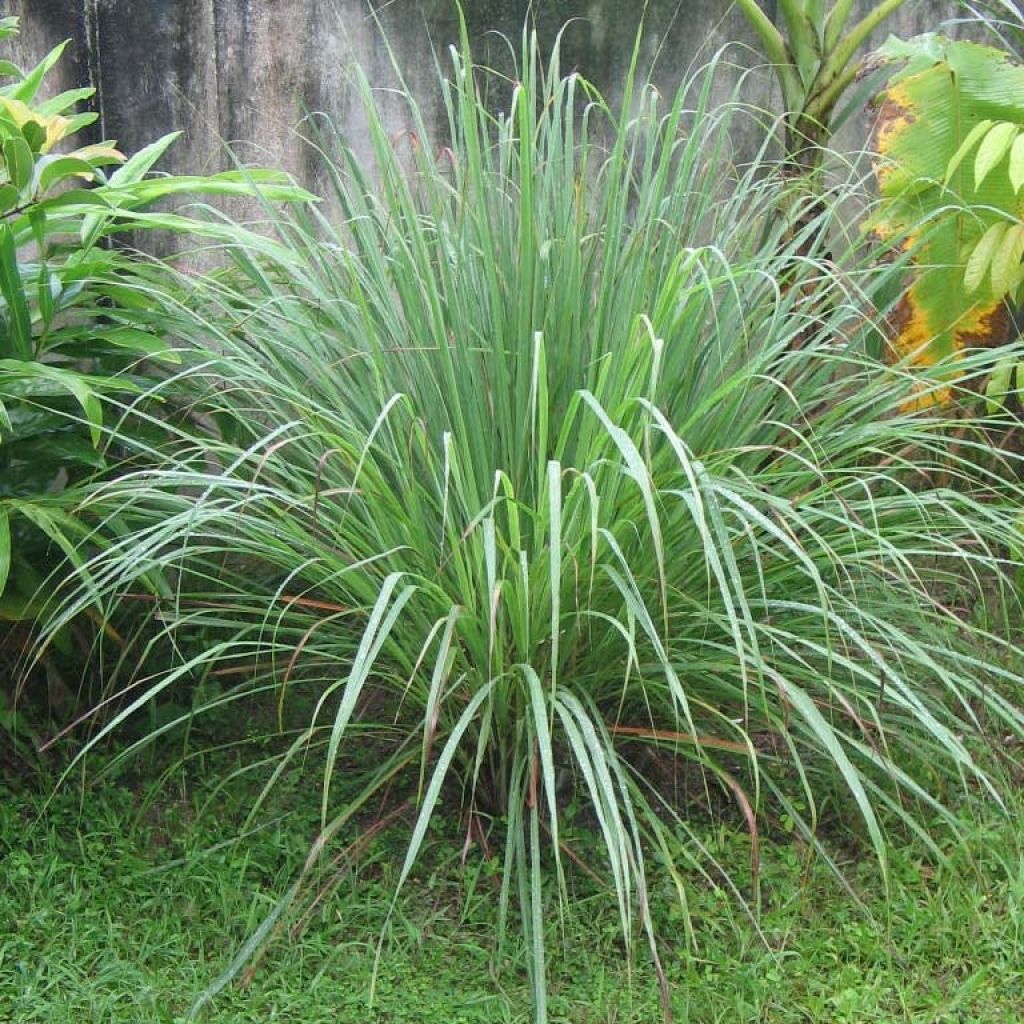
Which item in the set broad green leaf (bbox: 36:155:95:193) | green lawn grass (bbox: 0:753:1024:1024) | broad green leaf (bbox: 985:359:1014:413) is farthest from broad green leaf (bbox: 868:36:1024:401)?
broad green leaf (bbox: 36:155:95:193)

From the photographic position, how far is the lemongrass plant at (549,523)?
2.33 m

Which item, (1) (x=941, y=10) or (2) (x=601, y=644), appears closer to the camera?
(2) (x=601, y=644)

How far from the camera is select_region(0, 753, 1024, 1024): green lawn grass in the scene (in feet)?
7.55

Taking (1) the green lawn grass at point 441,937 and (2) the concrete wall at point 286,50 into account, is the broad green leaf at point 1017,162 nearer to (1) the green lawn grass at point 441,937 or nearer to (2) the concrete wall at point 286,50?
(2) the concrete wall at point 286,50

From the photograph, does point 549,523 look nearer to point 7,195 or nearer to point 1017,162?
point 7,195

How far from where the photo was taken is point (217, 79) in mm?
3746

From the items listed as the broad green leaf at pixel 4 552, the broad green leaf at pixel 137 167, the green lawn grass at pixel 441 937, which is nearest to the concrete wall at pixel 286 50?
the broad green leaf at pixel 137 167

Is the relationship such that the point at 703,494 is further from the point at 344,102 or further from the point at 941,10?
the point at 941,10

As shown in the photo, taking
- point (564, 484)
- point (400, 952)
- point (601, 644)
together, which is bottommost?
point (400, 952)

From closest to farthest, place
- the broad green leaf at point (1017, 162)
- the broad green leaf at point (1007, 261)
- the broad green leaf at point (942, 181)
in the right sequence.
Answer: the broad green leaf at point (1017, 162) → the broad green leaf at point (1007, 261) → the broad green leaf at point (942, 181)

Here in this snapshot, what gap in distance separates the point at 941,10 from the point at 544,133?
187 centimetres

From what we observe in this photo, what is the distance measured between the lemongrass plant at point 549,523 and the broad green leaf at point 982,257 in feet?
1.17

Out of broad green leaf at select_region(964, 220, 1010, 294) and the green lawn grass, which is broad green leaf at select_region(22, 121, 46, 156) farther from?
broad green leaf at select_region(964, 220, 1010, 294)

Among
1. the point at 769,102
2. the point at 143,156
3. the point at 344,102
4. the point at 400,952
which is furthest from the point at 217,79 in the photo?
the point at 400,952
